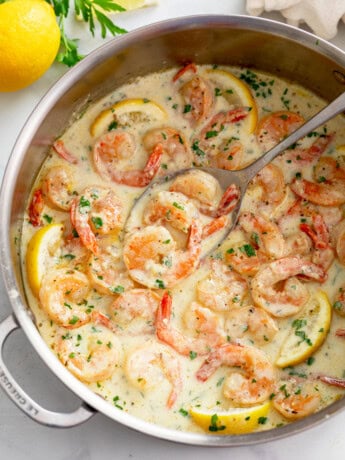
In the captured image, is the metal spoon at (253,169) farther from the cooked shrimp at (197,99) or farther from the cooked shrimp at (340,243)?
the cooked shrimp at (340,243)

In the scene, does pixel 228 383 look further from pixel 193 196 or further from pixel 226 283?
pixel 193 196

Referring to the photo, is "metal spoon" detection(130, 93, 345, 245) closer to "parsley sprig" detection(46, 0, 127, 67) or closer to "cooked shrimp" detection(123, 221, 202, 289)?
"cooked shrimp" detection(123, 221, 202, 289)

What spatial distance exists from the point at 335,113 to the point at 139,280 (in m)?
0.94

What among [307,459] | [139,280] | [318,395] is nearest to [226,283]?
[139,280]

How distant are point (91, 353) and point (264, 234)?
2.59 ft

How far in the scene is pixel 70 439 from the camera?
112 inches

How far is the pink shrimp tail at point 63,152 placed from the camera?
3.03m

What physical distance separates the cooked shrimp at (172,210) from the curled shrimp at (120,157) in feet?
0.38

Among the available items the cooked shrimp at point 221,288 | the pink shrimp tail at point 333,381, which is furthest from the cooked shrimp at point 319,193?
the pink shrimp tail at point 333,381

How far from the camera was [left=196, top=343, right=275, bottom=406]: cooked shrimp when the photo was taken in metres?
2.77

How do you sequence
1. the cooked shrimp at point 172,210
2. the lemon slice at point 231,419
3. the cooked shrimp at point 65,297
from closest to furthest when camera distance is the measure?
the lemon slice at point 231,419 → the cooked shrimp at point 65,297 → the cooked shrimp at point 172,210

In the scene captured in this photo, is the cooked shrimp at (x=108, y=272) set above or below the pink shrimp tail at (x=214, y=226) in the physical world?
below

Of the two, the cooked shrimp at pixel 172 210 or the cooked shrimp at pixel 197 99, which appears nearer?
the cooked shrimp at pixel 172 210

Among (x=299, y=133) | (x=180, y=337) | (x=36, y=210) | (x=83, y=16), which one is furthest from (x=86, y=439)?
(x=83, y=16)
